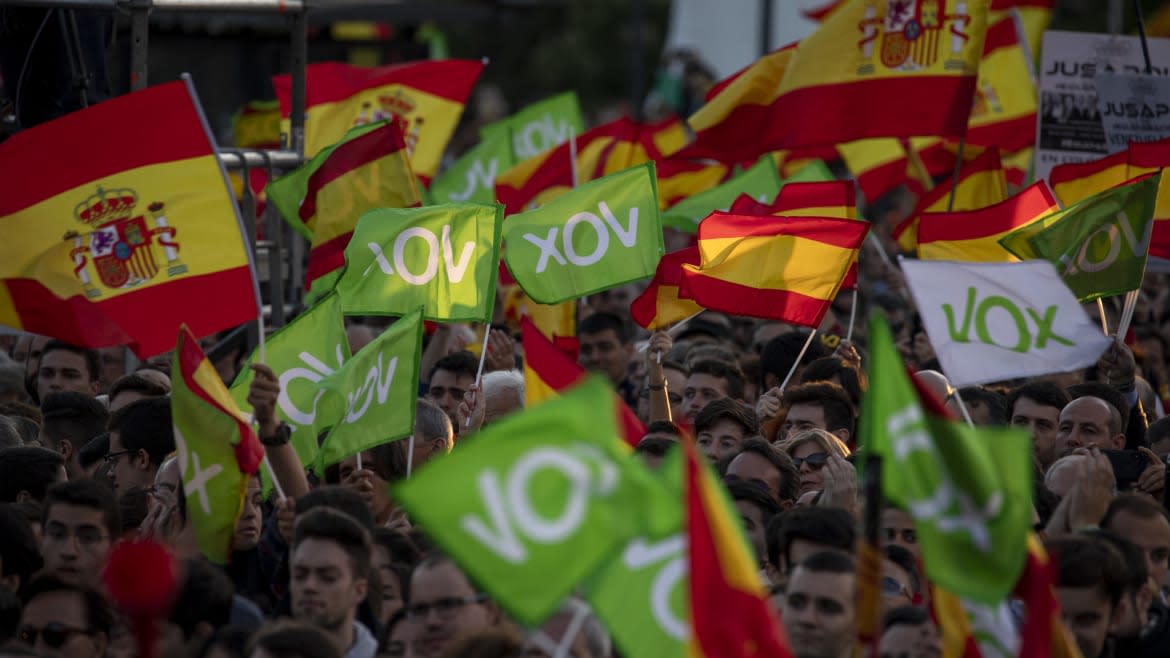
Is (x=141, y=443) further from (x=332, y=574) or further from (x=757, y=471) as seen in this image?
(x=757, y=471)

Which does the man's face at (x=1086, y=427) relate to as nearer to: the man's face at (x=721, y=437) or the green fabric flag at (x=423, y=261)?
the man's face at (x=721, y=437)

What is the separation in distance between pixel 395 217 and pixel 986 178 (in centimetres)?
441

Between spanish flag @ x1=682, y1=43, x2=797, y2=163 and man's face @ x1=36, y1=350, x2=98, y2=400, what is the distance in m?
3.59

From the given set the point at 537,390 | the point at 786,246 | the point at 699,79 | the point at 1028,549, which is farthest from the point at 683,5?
the point at 1028,549

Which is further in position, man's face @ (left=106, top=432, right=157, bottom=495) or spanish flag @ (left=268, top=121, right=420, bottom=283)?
spanish flag @ (left=268, top=121, right=420, bottom=283)

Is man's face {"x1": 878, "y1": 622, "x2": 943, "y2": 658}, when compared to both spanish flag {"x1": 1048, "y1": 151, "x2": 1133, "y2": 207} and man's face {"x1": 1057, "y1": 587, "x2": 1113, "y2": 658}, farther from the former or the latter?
spanish flag {"x1": 1048, "y1": 151, "x2": 1133, "y2": 207}

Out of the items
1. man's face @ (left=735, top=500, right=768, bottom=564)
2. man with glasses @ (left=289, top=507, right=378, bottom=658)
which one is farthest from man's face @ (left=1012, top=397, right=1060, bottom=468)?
man with glasses @ (left=289, top=507, right=378, bottom=658)

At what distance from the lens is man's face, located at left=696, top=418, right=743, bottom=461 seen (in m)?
8.31

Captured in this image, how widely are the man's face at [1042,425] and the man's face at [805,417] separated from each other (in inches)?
32.7

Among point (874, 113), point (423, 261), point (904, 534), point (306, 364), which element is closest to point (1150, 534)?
point (904, 534)

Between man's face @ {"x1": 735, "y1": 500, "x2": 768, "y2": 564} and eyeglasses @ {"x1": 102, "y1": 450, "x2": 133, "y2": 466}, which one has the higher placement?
man's face @ {"x1": 735, "y1": 500, "x2": 768, "y2": 564}

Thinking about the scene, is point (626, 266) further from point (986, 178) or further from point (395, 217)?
point (986, 178)

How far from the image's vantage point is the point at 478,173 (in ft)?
44.1

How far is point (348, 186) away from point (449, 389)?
114 cm
